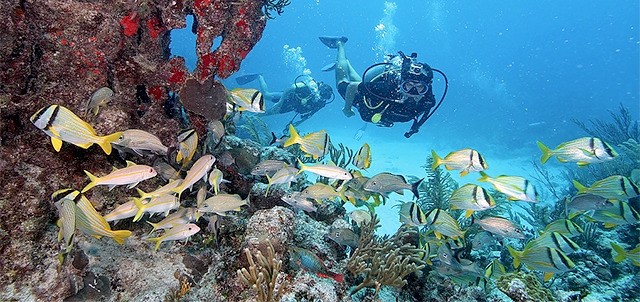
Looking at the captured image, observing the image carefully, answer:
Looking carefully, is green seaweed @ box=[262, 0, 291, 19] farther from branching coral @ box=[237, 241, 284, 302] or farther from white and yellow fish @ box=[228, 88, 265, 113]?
branching coral @ box=[237, 241, 284, 302]

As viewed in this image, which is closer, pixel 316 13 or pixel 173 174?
pixel 173 174

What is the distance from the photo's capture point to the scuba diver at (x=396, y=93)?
7.25 metres

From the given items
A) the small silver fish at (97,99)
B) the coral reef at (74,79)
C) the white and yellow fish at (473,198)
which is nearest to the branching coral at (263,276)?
the coral reef at (74,79)

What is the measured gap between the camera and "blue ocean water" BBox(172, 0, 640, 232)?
33.8m

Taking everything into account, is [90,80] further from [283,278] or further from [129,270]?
[283,278]

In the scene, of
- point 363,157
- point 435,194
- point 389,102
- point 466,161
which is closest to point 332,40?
point 389,102

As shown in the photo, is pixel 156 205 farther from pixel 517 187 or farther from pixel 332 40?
pixel 332 40

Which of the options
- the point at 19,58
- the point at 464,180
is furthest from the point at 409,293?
the point at 464,180

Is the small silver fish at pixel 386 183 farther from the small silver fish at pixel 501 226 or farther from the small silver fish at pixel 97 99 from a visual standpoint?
the small silver fish at pixel 97 99

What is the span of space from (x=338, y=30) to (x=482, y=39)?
5641 centimetres

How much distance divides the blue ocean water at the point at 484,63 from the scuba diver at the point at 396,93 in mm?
5859

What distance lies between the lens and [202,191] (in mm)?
3641

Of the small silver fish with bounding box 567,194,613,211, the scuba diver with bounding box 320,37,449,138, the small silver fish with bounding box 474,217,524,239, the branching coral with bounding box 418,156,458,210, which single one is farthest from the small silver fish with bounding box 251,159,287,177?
the branching coral with bounding box 418,156,458,210

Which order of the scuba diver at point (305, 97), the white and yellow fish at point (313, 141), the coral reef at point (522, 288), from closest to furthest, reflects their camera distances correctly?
1. the white and yellow fish at point (313, 141)
2. the coral reef at point (522, 288)
3. the scuba diver at point (305, 97)
